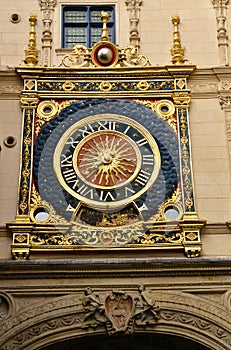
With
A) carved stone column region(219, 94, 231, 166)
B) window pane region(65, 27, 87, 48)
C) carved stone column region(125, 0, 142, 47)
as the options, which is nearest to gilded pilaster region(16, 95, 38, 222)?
window pane region(65, 27, 87, 48)

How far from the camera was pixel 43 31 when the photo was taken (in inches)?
454

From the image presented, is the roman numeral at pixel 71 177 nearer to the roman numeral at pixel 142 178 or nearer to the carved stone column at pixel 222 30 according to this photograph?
the roman numeral at pixel 142 178

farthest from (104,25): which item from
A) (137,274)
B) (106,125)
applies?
(137,274)

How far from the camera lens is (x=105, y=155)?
1047cm

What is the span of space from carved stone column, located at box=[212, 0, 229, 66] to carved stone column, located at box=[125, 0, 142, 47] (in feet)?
4.15

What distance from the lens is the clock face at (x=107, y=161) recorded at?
33.5ft

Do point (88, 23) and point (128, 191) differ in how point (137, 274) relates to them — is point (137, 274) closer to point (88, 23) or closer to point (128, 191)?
point (128, 191)

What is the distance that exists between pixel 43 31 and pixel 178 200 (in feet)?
11.9

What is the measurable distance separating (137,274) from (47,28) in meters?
4.44

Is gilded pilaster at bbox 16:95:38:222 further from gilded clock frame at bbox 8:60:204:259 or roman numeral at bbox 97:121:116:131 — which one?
roman numeral at bbox 97:121:116:131

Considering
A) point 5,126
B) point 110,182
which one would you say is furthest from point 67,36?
point 110,182

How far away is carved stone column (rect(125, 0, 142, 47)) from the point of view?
11.4 metres

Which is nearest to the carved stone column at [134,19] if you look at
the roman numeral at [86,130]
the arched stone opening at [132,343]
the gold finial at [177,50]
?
the gold finial at [177,50]

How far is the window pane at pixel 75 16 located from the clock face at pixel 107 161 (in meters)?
1.99
